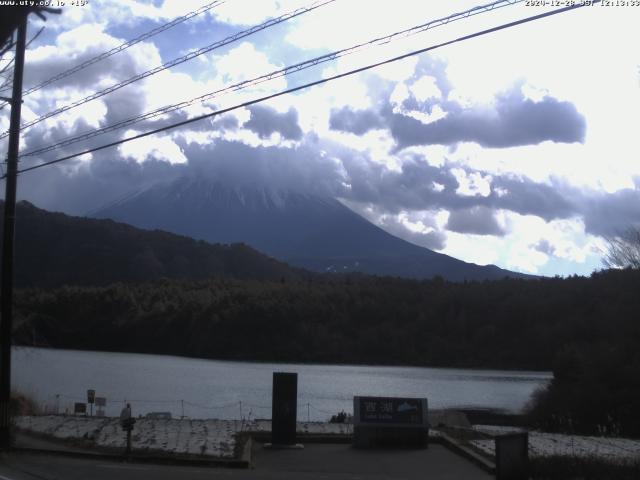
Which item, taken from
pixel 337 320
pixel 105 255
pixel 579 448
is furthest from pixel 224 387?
pixel 105 255

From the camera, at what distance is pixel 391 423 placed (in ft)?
63.5

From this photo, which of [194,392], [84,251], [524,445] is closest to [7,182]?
[524,445]

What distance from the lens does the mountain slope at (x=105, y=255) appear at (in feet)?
481

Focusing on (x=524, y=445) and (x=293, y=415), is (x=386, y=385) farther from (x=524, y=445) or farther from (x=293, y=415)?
(x=524, y=445)

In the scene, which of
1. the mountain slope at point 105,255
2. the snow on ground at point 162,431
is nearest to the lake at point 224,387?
the snow on ground at point 162,431

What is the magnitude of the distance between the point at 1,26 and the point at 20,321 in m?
26.8

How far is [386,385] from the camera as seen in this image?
222 feet

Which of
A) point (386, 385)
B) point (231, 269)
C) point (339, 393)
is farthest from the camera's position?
point (231, 269)

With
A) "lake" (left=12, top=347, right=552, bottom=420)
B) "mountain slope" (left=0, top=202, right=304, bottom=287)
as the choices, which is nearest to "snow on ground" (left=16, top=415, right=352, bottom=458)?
"lake" (left=12, top=347, right=552, bottom=420)

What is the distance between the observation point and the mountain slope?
14675cm

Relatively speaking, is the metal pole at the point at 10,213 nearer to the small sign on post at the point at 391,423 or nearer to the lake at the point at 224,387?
the small sign on post at the point at 391,423

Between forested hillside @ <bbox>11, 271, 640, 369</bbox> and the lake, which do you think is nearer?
the lake

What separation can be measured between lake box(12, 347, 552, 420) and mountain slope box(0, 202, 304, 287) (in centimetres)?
6095

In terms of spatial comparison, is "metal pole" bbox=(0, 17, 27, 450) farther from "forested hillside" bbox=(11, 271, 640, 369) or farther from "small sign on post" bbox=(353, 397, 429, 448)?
"forested hillside" bbox=(11, 271, 640, 369)
